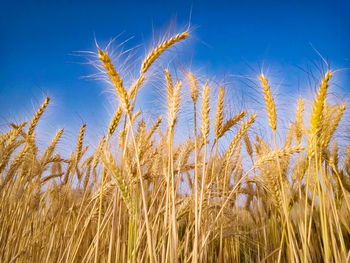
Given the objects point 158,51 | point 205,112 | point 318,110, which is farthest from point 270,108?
point 158,51

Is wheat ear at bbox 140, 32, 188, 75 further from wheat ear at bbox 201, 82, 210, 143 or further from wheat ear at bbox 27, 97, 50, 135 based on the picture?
wheat ear at bbox 27, 97, 50, 135

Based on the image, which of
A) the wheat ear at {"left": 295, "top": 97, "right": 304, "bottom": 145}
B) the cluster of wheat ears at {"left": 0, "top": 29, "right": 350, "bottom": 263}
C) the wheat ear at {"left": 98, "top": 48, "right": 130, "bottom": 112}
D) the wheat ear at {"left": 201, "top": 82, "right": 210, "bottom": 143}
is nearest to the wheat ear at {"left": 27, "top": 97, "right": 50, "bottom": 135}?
the cluster of wheat ears at {"left": 0, "top": 29, "right": 350, "bottom": 263}

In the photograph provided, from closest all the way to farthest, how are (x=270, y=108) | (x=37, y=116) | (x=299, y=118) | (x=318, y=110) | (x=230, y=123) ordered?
1. (x=318, y=110)
2. (x=270, y=108)
3. (x=230, y=123)
4. (x=299, y=118)
5. (x=37, y=116)

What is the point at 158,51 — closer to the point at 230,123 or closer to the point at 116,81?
the point at 116,81

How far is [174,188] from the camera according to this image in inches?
69.5

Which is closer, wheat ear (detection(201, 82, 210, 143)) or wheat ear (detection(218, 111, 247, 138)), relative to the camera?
wheat ear (detection(201, 82, 210, 143))

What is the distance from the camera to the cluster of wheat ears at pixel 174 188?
4.40ft

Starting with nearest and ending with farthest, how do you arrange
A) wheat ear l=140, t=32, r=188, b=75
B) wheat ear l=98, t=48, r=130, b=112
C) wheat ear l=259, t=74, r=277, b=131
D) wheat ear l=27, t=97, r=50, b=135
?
1. wheat ear l=98, t=48, r=130, b=112
2. wheat ear l=140, t=32, r=188, b=75
3. wheat ear l=259, t=74, r=277, b=131
4. wheat ear l=27, t=97, r=50, b=135

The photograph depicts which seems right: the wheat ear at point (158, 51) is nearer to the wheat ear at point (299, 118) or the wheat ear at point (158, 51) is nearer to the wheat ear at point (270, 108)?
the wheat ear at point (270, 108)

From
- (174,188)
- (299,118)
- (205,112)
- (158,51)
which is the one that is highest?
(158,51)

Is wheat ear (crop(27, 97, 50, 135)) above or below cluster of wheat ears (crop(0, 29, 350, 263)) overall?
above

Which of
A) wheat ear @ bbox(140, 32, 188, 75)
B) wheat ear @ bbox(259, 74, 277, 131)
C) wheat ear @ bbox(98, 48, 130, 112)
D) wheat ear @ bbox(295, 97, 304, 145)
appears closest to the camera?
wheat ear @ bbox(98, 48, 130, 112)

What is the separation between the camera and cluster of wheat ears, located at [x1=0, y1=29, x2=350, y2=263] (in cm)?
134

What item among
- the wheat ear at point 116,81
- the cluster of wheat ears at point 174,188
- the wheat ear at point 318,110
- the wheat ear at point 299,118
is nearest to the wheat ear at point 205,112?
the cluster of wheat ears at point 174,188
